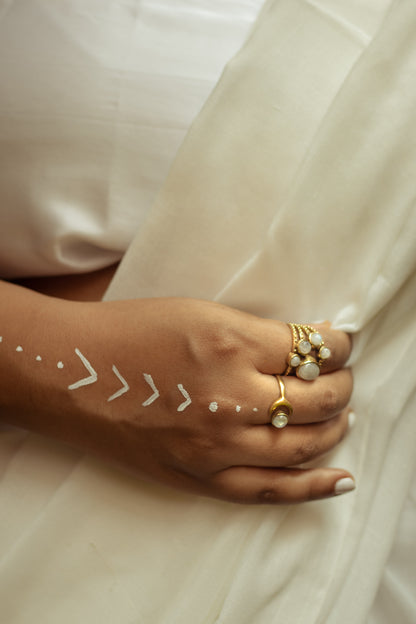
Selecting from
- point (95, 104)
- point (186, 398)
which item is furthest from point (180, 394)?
point (95, 104)

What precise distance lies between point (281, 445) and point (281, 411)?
5cm

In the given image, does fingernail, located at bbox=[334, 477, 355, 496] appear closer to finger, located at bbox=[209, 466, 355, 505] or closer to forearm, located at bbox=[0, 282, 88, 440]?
finger, located at bbox=[209, 466, 355, 505]

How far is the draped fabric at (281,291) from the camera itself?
2.22ft

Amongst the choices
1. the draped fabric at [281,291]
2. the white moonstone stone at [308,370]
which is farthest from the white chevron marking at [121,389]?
the white moonstone stone at [308,370]

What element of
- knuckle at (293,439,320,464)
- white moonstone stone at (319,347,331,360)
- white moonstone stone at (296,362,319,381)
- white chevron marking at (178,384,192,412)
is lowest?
knuckle at (293,439,320,464)

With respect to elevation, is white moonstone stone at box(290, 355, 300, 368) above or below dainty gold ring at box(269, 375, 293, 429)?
above

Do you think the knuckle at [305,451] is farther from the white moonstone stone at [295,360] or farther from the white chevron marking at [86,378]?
the white chevron marking at [86,378]

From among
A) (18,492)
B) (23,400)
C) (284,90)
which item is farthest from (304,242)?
(18,492)

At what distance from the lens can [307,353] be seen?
67 centimetres

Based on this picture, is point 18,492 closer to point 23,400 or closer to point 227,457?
point 23,400

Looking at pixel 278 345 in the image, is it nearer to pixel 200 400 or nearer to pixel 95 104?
pixel 200 400

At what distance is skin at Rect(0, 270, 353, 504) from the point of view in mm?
652

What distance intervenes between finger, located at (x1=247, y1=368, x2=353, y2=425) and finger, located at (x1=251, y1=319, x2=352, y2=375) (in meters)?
0.02

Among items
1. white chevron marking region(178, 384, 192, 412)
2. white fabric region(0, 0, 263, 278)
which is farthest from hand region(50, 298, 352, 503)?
white fabric region(0, 0, 263, 278)
